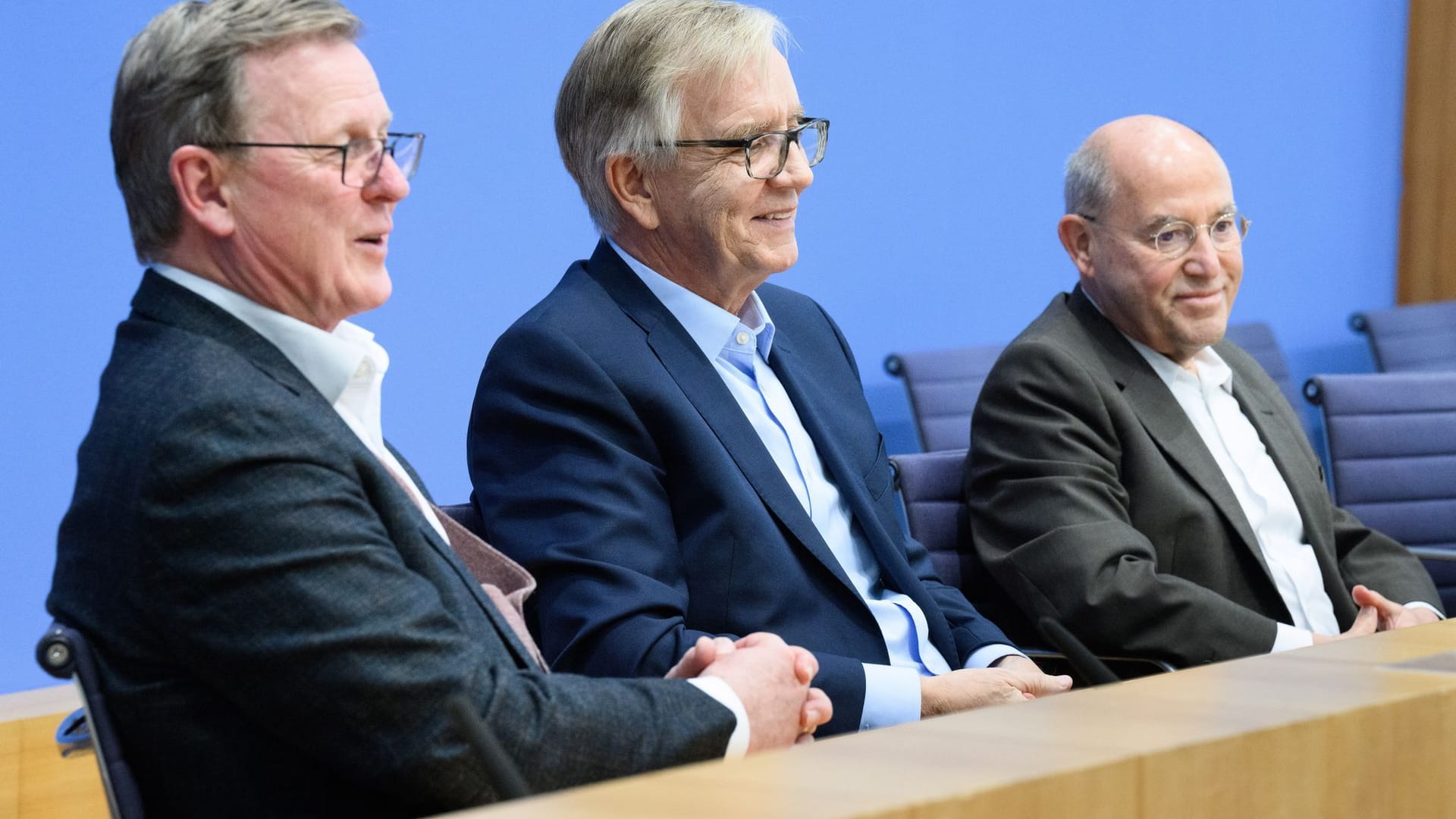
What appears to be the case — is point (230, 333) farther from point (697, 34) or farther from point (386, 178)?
point (697, 34)

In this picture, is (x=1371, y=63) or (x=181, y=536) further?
(x=1371, y=63)

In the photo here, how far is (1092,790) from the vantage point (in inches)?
36.6

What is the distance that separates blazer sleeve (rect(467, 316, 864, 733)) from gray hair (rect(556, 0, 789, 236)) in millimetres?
354

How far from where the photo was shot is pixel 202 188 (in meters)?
1.50

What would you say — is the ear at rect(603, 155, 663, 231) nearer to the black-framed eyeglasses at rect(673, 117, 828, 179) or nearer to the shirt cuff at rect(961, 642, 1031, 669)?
the black-framed eyeglasses at rect(673, 117, 828, 179)

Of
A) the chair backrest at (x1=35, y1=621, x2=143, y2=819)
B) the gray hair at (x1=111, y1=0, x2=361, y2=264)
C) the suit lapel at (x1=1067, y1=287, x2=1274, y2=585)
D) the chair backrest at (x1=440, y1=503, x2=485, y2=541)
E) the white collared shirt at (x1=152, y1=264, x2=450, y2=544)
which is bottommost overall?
the suit lapel at (x1=1067, y1=287, x2=1274, y2=585)

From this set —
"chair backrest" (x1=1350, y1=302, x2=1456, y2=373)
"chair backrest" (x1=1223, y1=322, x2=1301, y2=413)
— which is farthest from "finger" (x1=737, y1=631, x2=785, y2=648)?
"chair backrest" (x1=1350, y1=302, x2=1456, y2=373)

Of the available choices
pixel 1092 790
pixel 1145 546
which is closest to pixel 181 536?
pixel 1092 790

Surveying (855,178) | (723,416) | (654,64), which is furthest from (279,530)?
(855,178)

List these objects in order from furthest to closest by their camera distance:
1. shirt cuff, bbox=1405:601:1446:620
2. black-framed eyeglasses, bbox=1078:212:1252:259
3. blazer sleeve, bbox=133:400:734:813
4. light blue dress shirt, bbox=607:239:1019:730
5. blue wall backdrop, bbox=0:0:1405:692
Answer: blue wall backdrop, bbox=0:0:1405:692
black-framed eyeglasses, bbox=1078:212:1252:259
shirt cuff, bbox=1405:601:1446:620
light blue dress shirt, bbox=607:239:1019:730
blazer sleeve, bbox=133:400:734:813

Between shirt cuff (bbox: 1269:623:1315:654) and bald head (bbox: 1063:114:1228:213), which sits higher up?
bald head (bbox: 1063:114:1228:213)

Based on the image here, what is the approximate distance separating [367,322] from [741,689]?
6.17 feet

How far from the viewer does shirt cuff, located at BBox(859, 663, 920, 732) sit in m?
1.94

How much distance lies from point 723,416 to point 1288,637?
100cm
